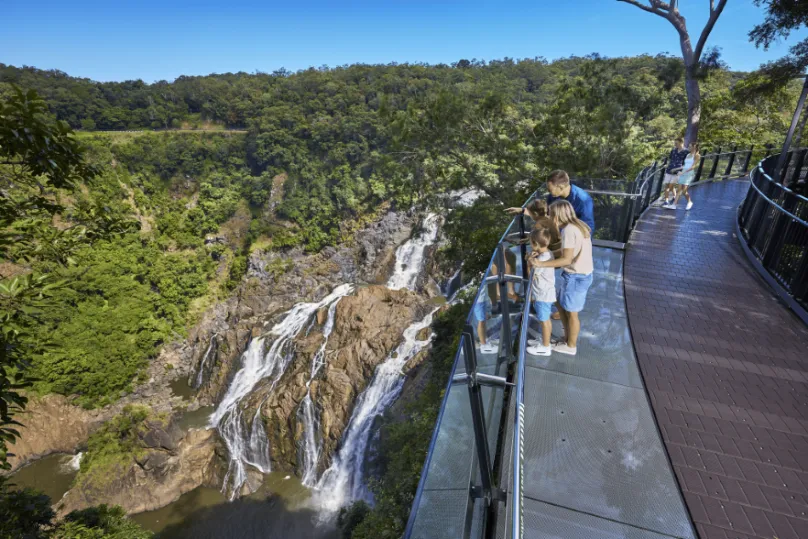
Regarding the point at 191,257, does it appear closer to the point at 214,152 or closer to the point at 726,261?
the point at 214,152

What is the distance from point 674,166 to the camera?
10258mm

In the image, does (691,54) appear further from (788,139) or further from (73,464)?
(73,464)

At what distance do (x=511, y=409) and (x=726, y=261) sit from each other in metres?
6.86

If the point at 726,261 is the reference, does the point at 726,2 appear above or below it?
above

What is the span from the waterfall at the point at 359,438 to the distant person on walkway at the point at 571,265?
14018 mm

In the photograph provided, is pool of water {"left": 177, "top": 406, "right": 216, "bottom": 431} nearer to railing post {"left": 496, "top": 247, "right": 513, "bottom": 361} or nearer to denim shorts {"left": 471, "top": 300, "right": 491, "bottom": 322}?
railing post {"left": 496, "top": 247, "right": 513, "bottom": 361}

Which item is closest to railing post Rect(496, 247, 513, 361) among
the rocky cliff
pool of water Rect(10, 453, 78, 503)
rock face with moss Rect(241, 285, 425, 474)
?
rock face with moss Rect(241, 285, 425, 474)

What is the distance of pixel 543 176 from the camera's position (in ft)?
45.9

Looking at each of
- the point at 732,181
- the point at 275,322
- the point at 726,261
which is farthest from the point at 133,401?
the point at 732,181

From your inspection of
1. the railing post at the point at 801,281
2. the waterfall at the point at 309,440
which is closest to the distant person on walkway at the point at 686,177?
the railing post at the point at 801,281

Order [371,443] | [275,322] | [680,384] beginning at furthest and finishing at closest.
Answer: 1. [275,322]
2. [371,443]
3. [680,384]

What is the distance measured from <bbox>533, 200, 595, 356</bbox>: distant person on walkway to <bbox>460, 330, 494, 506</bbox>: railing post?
1904 millimetres

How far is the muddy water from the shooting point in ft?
50.9

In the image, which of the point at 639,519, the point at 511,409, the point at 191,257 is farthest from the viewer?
the point at 191,257
